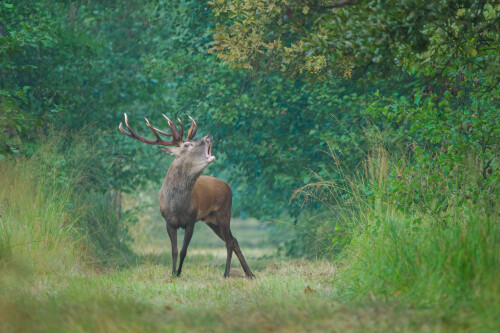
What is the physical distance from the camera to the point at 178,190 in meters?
9.56

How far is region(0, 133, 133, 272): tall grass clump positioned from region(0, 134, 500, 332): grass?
2cm

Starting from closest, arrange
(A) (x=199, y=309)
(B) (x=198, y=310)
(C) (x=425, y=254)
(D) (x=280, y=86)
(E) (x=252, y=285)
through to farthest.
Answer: (C) (x=425, y=254), (B) (x=198, y=310), (A) (x=199, y=309), (E) (x=252, y=285), (D) (x=280, y=86)

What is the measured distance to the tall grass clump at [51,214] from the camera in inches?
322

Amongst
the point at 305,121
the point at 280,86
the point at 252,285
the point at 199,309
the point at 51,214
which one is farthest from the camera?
the point at 305,121

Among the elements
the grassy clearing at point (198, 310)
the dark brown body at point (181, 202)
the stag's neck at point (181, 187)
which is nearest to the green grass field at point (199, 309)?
the grassy clearing at point (198, 310)

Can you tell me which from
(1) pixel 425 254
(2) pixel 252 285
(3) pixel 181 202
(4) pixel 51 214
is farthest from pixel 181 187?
(1) pixel 425 254

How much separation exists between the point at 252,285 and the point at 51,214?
10.2 feet

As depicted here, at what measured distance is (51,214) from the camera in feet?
29.0

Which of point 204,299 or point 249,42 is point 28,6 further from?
point 204,299

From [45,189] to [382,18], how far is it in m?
6.02

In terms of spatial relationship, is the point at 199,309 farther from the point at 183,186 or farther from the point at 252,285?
the point at 183,186

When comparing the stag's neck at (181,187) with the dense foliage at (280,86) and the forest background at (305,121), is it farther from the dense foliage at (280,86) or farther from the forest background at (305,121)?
the dense foliage at (280,86)

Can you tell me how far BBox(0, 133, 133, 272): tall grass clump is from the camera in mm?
8188

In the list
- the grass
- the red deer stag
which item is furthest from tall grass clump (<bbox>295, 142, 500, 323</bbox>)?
the red deer stag
